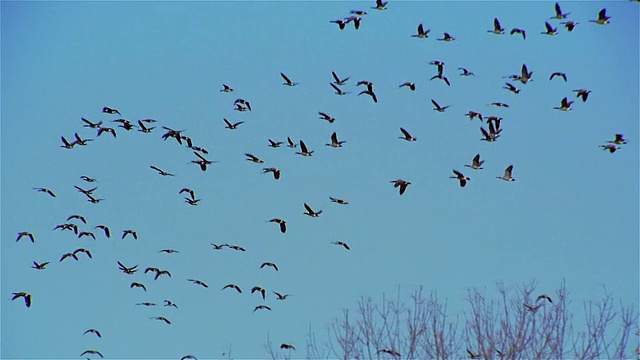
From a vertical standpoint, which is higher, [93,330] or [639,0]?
[639,0]

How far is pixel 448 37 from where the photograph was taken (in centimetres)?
3569

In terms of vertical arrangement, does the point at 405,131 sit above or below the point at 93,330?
above

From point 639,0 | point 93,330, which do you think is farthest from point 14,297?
point 639,0

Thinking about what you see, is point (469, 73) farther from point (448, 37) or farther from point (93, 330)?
point (93, 330)

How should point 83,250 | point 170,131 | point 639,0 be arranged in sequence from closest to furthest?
point 639,0, point 170,131, point 83,250

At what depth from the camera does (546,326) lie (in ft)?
132

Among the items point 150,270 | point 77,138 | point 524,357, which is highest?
point 77,138

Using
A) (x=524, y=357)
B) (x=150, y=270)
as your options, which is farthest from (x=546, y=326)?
(x=150, y=270)

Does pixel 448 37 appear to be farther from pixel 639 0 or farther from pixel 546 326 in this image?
pixel 546 326

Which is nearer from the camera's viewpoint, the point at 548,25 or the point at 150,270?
the point at 548,25

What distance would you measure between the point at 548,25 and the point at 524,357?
9.35 m

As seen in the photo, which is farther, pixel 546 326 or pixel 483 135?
pixel 546 326

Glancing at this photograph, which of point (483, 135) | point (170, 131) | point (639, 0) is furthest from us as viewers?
point (170, 131)

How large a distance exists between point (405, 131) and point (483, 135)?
2451 mm
